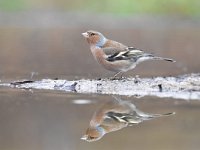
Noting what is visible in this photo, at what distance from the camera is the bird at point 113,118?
7613mm

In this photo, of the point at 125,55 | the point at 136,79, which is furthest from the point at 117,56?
the point at 136,79

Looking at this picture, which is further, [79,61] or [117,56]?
[79,61]

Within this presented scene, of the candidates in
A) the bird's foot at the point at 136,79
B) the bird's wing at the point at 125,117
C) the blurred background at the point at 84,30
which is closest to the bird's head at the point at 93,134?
the bird's wing at the point at 125,117

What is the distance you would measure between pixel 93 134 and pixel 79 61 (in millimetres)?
6753

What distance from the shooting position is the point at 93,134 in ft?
24.7

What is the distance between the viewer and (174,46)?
674 inches

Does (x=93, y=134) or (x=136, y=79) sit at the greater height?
(x=136, y=79)

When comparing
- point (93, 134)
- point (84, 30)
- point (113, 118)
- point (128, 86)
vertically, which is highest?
point (84, 30)

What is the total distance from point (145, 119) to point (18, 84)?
113 inches

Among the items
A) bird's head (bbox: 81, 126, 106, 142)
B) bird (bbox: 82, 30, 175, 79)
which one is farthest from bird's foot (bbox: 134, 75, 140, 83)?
bird's head (bbox: 81, 126, 106, 142)

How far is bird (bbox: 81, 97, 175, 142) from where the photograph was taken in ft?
25.0

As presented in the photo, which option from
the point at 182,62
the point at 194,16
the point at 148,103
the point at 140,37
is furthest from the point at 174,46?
the point at 148,103

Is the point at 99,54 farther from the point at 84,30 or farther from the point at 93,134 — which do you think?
the point at 84,30

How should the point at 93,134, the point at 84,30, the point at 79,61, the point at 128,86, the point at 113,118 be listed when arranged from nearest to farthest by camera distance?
the point at 93,134 < the point at 113,118 < the point at 128,86 < the point at 79,61 < the point at 84,30
